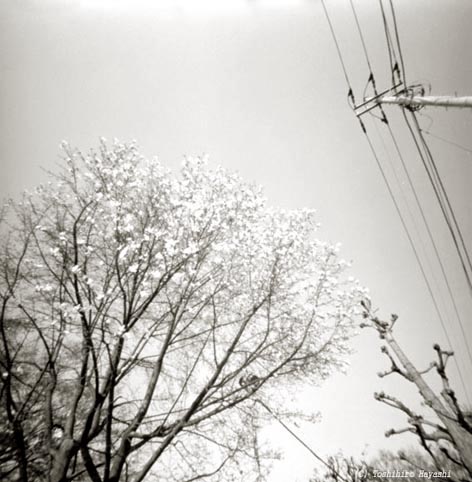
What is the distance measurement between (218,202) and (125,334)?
3670 millimetres

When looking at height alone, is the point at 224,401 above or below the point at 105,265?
below

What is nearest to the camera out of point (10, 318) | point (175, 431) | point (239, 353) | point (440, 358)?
point (440, 358)

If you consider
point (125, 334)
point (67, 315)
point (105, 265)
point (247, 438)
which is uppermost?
point (105, 265)

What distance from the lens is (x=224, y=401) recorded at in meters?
5.67

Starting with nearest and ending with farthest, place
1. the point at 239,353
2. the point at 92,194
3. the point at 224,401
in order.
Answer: the point at 224,401, the point at 92,194, the point at 239,353

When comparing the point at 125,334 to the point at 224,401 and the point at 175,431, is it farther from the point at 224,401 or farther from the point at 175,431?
the point at 224,401

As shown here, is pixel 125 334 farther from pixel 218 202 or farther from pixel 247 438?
pixel 247 438

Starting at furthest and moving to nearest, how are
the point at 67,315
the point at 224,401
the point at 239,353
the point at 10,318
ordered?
the point at 239,353 → the point at 10,318 → the point at 224,401 → the point at 67,315

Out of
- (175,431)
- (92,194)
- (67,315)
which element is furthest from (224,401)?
(92,194)

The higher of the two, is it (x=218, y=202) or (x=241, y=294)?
(x=218, y=202)

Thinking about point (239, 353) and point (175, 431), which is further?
point (239, 353)

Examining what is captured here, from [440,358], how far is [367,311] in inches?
82.1

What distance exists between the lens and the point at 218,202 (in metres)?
7.25

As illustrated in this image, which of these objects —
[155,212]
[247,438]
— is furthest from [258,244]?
[247,438]
